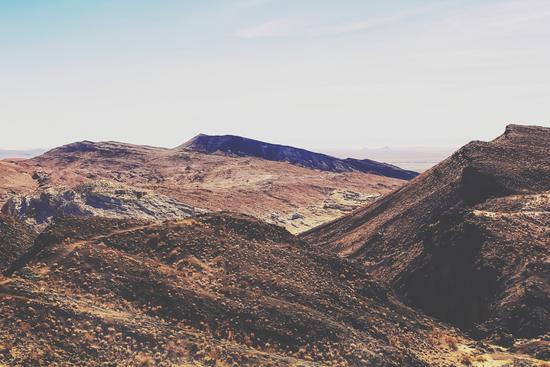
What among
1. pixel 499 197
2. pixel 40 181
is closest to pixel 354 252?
pixel 499 197

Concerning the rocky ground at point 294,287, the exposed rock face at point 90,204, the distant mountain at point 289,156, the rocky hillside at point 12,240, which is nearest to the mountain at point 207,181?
the exposed rock face at point 90,204

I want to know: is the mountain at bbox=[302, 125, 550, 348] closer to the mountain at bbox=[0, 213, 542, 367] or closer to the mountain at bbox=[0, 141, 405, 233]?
the mountain at bbox=[0, 213, 542, 367]

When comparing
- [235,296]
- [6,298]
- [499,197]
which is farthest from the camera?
[499,197]

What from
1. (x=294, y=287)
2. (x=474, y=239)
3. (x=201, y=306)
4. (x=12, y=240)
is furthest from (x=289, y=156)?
(x=201, y=306)

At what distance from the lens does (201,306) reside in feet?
77.3

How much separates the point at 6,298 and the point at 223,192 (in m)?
66.2

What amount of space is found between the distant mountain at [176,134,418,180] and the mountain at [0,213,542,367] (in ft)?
371

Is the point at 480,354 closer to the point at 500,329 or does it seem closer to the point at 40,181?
the point at 500,329

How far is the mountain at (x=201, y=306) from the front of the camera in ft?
65.8

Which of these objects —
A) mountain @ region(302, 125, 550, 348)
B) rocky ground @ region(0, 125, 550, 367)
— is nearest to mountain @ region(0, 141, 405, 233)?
mountain @ region(302, 125, 550, 348)

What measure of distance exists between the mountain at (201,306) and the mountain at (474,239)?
9.81ft

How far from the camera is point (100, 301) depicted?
22516mm

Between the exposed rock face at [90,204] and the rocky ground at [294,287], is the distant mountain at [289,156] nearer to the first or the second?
the exposed rock face at [90,204]

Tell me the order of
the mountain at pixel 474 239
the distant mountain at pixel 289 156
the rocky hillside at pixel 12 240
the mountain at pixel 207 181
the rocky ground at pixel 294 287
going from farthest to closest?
the distant mountain at pixel 289 156 → the mountain at pixel 207 181 → the rocky hillside at pixel 12 240 → the mountain at pixel 474 239 → the rocky ground at pixel 294 287
